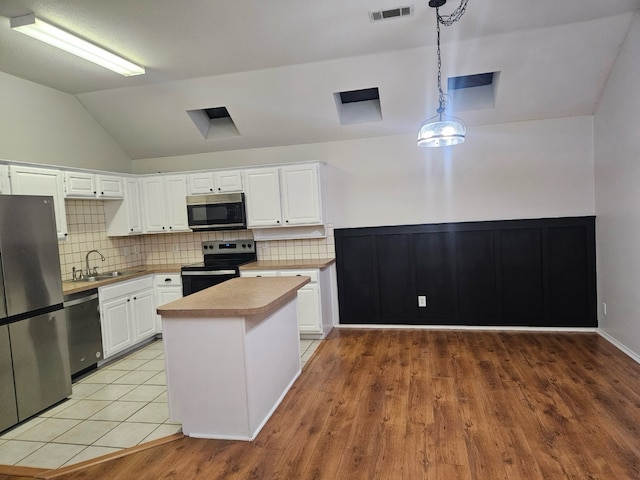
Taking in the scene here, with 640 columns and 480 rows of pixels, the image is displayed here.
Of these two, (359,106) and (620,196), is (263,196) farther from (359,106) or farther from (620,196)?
(620,196)

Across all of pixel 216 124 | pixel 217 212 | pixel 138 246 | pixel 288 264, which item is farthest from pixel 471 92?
pixel 138 246

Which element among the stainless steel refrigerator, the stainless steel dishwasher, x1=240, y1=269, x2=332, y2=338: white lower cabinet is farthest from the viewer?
x1=240, y1=269, x2=332, y2=338: white lower cabinet

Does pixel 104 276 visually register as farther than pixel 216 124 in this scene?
No

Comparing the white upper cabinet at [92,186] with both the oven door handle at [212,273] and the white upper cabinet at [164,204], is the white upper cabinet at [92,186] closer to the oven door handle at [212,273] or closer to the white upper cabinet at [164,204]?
the white upper cabinet at [164,204]

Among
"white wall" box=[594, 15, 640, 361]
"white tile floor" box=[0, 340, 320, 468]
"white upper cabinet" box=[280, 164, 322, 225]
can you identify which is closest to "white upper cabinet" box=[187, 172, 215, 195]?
"white upper cabinet" box=[280, 164, 322, 225]

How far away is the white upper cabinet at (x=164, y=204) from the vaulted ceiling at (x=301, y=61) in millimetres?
540

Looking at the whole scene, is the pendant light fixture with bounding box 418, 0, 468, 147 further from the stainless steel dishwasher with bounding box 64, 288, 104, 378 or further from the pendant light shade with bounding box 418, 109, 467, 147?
the stainless steel dishwasher with bounding box 64, 288, 104, 378

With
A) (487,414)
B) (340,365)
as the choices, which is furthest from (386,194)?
(487,414)

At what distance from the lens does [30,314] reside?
3.22 m

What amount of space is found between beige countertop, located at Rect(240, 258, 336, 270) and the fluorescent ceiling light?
2367 millimetres

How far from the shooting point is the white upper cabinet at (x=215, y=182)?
5.08m

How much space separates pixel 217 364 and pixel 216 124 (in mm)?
Answer: 3514

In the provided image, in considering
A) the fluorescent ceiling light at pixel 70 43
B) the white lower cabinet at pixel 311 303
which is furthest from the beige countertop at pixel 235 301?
the fluorescent ceiling light at pixel 70 43

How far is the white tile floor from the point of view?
2.69 meters
